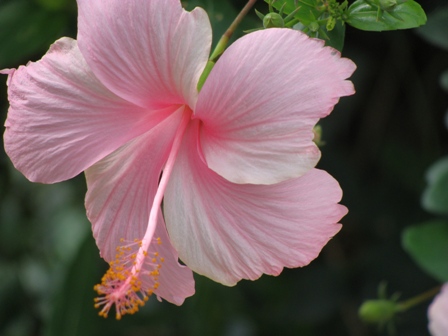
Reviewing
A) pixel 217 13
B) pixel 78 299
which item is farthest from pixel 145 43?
pixel 78 299

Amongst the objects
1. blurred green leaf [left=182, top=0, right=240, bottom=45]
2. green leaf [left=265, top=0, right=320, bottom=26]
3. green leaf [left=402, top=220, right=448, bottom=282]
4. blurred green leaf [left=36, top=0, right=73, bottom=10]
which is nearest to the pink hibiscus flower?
green leaf [left=265, top=0, right=320, bottom=26]

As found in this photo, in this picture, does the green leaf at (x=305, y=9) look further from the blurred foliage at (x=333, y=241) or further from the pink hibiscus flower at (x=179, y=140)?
the blurred foliage at (x=333, y=241)

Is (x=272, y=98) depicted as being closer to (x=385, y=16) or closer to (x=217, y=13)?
(x=385, y=16)

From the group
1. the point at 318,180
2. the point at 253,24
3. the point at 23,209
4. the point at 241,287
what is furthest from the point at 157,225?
the point at 23,209

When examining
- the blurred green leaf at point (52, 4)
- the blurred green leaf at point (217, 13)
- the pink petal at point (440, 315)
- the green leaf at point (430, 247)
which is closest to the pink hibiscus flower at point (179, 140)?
the blurred green leaf at point (217, 13)

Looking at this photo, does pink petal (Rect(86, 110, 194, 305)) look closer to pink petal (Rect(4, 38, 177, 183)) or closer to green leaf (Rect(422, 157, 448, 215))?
pink petal (Rect(4, 38, 177, 183))
